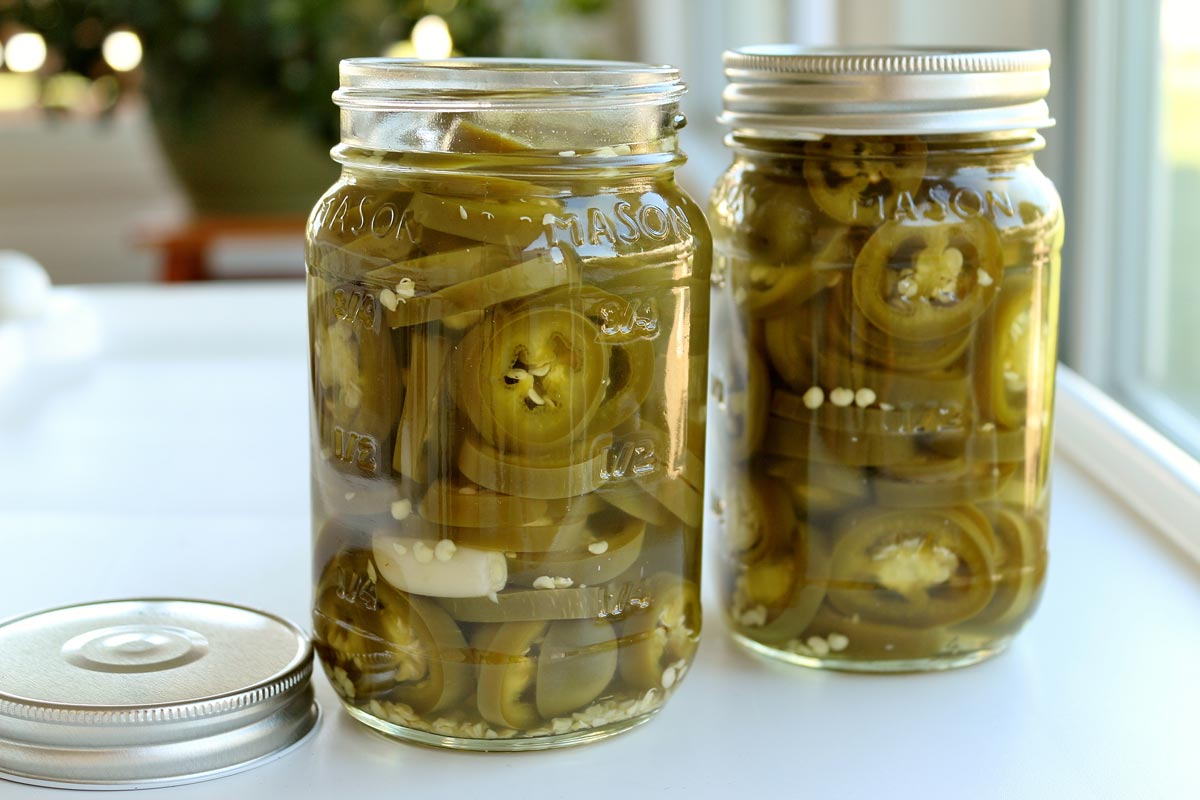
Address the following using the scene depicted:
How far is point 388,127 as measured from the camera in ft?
1.72

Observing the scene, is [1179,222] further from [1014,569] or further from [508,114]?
[508,114]

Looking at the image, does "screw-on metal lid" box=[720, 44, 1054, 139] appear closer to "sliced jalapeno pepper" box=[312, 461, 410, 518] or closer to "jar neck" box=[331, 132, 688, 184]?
"jar neck" box=[331, 132, 688, 184]

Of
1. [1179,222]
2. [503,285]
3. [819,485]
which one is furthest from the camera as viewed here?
[1179,222]

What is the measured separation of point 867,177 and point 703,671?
8.4 inches

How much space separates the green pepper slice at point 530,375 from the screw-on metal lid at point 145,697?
0.43 feet

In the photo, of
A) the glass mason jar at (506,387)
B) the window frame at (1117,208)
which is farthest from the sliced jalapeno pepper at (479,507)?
the window frame at (1117,208)

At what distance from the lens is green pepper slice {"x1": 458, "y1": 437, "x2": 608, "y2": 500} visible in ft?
1.69

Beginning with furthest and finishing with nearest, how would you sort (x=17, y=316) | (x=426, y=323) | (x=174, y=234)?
(x=174, y=234) < (x=17, y=316) < (x=426, y=323)

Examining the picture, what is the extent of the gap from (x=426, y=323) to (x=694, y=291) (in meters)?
0.10

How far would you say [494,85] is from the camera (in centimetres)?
51

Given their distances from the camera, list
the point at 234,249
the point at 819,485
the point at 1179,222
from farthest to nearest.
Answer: the point at 234,249
the point at 1179,222
the point at 819,485

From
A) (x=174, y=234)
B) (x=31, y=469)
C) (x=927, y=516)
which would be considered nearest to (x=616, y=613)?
(x=927, y=516)

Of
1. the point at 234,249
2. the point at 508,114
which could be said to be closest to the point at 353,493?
the point at 508,114

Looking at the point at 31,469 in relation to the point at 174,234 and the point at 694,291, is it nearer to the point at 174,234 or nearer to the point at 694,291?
the point at 694,291
